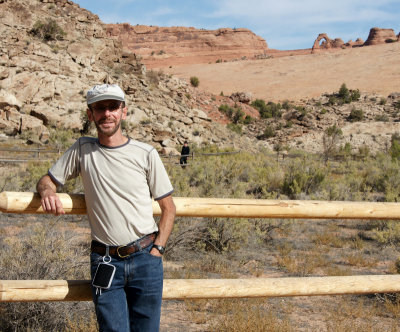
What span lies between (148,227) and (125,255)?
0.64 feet

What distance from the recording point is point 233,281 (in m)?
2.89

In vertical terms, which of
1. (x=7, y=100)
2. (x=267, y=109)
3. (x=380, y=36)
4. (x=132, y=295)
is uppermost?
(x=380, y=36)

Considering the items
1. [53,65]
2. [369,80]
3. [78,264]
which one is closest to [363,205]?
[78,264]

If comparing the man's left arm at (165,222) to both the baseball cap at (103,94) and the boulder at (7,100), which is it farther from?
the boulder at (7,100)

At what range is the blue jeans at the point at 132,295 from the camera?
2.27m

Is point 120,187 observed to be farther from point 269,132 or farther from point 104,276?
point 269,132

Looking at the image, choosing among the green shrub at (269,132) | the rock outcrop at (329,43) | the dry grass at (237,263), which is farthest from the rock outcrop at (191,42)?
the dry grass at (237,263)

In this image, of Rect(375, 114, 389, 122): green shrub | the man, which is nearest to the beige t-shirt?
the man

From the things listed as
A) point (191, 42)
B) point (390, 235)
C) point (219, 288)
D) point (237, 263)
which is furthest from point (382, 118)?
point (191, 42)

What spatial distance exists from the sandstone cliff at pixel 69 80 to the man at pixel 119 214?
20.5 metres

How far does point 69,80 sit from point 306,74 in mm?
50536

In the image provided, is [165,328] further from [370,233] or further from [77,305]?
[370,233]

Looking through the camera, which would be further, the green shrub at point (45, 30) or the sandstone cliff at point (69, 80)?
the green shrub at point (45, 30)

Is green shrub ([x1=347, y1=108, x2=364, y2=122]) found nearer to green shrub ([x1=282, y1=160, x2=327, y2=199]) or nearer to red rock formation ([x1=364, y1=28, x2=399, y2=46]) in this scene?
green shrub ([x1=282, y1=160, x2=327, y2=199])
